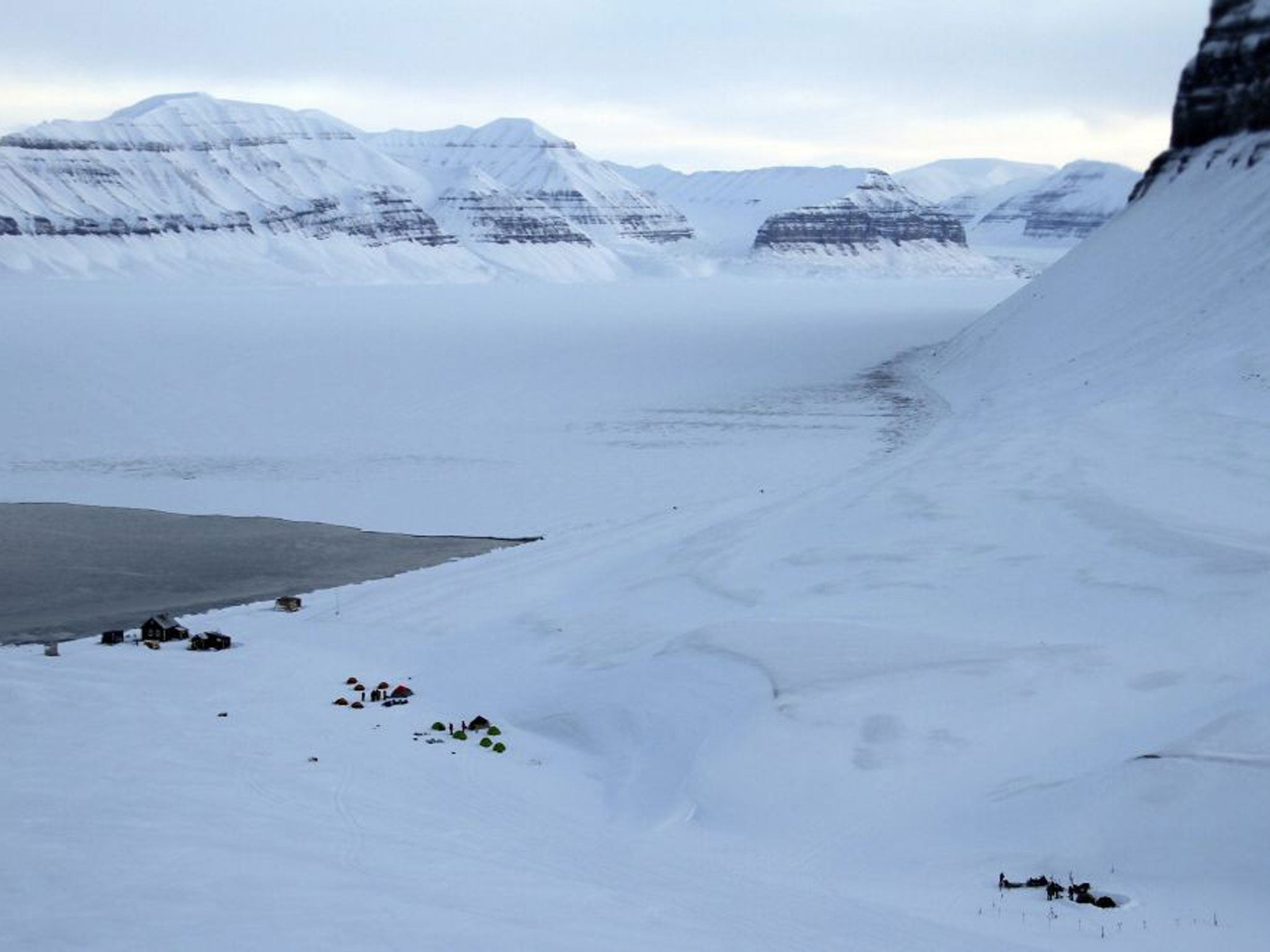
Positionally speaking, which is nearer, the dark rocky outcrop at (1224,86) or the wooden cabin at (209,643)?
the wooden cabin at (209,643)

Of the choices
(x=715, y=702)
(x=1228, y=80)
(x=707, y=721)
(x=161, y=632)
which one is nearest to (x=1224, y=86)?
(x=1228, y=80)

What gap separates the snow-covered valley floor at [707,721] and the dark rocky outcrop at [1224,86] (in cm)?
2915

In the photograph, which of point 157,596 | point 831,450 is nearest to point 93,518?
point 157,596

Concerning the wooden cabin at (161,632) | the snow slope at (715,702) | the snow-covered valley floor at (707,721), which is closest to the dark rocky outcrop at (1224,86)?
the snow slope at (715,702)

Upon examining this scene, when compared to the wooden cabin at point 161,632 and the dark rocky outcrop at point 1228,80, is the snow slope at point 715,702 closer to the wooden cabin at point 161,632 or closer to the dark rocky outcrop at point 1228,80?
the wooden cabin at point 161,632

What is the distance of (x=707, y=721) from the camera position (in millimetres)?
15281

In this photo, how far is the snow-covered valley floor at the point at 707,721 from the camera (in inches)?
380

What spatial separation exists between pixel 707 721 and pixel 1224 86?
173 feet

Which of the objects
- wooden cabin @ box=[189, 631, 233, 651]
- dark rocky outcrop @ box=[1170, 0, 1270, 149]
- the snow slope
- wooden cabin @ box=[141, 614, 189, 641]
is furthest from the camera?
dark rocky outcrop @ box=[1170, 0, 1270, 149]

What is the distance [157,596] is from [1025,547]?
13.8m

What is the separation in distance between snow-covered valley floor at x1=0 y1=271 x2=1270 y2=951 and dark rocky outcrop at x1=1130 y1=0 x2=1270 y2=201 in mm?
29149

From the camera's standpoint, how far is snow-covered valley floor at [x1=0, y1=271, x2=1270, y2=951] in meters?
9.64

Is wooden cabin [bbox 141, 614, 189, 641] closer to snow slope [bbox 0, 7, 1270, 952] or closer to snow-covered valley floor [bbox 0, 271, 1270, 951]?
snow-covered valley floor [bbox 0, 271, 1270, 951]

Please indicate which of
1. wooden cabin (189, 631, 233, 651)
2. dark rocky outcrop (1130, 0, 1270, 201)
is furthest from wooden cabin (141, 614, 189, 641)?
dark rocky outcrop (1130, 0, 1270, 201)
